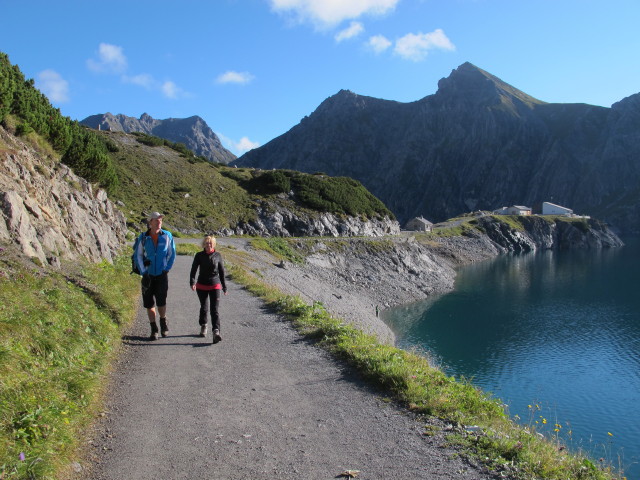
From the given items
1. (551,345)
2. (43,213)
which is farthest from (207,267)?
(551,345)

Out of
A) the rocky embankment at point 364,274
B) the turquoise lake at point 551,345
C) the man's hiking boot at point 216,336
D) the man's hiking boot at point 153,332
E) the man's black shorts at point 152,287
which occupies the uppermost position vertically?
the man's black shorts at point 152,287

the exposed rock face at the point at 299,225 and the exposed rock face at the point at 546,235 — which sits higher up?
the exposed rock face at the point at 299,225

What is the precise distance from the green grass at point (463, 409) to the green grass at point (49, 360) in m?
5.59

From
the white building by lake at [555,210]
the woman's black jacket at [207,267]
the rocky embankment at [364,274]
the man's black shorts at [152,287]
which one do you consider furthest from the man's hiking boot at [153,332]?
the white building by lake at [555,210]

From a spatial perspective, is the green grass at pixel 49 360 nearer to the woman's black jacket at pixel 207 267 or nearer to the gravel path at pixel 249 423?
the gravel path at pixel 249 423

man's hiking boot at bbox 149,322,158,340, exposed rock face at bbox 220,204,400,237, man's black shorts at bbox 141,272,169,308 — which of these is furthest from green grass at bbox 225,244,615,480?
exposed rock face at bbox 220,204,400,237

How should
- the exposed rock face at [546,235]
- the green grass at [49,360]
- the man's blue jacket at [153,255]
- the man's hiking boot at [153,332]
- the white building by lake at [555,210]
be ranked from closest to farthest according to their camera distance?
the green grass at [49,360], the man's blue jacket at [153,255], the man's hiking boot at [153,332], the exposed rock face at [546,235], the white building by lake at [555,210]

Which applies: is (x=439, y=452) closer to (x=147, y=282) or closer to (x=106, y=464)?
(x=106, y=464)

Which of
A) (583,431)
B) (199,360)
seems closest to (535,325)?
(583,431)

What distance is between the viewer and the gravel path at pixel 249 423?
593 centimetres

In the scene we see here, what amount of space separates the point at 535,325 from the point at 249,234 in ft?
132

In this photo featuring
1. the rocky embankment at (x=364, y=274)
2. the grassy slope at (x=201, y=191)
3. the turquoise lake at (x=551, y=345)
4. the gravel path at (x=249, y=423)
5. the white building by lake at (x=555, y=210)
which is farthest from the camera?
the white building by lake at (x=555, y=210)

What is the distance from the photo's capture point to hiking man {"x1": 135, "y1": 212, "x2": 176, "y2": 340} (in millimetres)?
11180

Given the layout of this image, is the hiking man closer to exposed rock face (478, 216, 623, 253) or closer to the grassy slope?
the grassy slope
